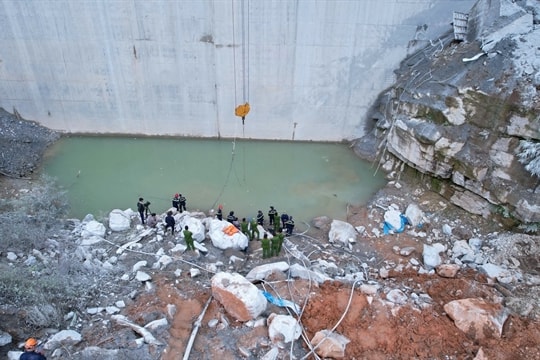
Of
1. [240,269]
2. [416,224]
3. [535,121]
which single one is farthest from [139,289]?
[535,121]

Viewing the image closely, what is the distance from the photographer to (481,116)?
9031mm

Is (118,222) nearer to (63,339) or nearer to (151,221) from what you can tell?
(151,221)

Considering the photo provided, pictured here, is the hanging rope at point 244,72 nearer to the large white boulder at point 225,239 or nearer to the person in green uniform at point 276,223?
the person in green uniform at point 276,223

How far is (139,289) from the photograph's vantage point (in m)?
6.58

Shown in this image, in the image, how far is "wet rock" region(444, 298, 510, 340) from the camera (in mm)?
5883

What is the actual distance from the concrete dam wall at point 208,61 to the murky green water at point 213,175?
0.69 meters

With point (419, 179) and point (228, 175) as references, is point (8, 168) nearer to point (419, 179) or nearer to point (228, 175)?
point (228, 175)

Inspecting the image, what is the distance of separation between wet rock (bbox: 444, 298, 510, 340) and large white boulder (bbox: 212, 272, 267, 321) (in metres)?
3.20

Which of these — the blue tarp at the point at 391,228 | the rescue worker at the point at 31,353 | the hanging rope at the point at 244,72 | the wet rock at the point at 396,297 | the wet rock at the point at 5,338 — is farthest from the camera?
the hanging rope at the point at 244,72

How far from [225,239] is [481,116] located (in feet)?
22.6

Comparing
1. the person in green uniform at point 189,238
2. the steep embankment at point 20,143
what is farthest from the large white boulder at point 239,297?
the steep embankment at point 20,143

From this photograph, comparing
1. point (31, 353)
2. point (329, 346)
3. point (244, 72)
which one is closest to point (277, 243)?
point (329, 346)

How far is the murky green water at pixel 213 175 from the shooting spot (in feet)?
33.9

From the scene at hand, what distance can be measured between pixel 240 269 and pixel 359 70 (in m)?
7.90
